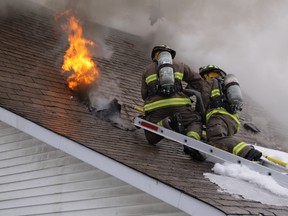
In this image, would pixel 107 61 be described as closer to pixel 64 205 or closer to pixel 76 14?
pixel 76 14

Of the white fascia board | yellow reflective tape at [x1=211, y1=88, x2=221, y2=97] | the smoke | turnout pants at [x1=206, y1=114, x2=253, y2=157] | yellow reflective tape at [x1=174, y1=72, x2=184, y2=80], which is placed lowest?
the white fascia board

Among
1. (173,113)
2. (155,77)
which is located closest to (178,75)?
(155,77)

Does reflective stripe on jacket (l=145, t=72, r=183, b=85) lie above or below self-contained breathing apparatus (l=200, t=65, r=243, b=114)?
above

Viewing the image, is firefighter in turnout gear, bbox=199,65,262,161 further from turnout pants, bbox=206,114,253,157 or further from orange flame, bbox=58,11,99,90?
orange flame, bbox=58,11,99,90

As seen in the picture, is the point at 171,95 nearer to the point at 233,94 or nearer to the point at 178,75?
the point at 178,75

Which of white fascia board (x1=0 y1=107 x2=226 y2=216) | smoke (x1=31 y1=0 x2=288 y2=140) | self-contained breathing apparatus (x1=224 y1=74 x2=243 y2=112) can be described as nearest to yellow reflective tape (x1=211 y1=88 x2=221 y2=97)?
self-contained breathing apparatus (x1=224 y1=74 x2=243 y2=112)

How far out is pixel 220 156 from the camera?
4.32m

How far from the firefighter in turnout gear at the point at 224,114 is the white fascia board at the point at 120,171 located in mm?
1414

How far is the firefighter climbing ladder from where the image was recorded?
4035 mm

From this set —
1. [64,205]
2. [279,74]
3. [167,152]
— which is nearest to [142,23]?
[279,74]

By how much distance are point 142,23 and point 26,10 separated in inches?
118

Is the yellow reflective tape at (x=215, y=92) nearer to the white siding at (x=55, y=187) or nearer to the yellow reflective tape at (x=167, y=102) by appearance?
the yellow reflective tape at (x=167, y=102)

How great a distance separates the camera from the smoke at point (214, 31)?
383 inches

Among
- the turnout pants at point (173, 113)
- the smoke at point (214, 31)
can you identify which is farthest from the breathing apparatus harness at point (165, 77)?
the smoke at point (214, 31)
